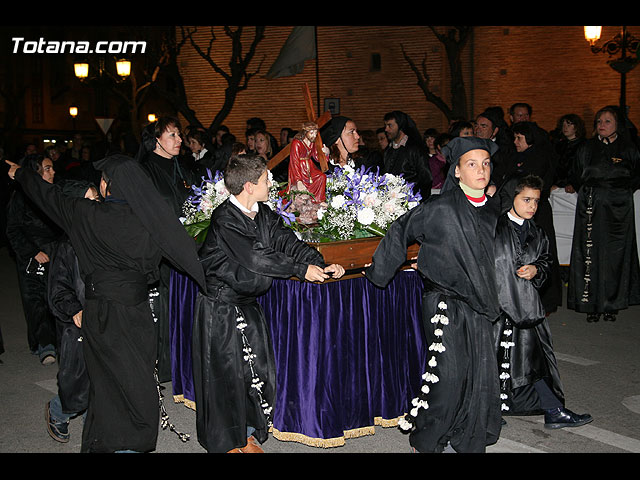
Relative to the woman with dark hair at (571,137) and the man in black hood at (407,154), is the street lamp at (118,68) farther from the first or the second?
the woman with dark hair at (571,137)

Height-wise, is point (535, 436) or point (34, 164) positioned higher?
point (34, 164)

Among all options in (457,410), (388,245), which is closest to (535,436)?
(457,410)

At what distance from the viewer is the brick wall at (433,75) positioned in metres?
21.9

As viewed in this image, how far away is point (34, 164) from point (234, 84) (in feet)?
53.3

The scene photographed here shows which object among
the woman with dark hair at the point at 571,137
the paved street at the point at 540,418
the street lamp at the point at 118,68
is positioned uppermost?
the street lamp at the point at 118,68

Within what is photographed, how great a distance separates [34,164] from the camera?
22.4 feet

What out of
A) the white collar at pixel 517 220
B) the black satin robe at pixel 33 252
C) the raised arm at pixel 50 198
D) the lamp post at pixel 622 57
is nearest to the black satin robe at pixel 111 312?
the raised arm at pixel 50 198

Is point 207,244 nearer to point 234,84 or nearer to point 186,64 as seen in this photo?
point 234,84

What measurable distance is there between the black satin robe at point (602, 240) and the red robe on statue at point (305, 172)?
4255 millimetres

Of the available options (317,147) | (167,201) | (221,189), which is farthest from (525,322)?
(167,201)

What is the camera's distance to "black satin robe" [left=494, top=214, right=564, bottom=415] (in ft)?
16.5

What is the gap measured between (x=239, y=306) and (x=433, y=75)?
64.5 ft

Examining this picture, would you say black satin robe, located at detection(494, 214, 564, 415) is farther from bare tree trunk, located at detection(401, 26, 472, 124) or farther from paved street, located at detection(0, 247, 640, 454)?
bare tree trunk, located at detection(401, 26, 472, 124)

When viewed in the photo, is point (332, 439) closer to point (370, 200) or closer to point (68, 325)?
point (370, 200)
